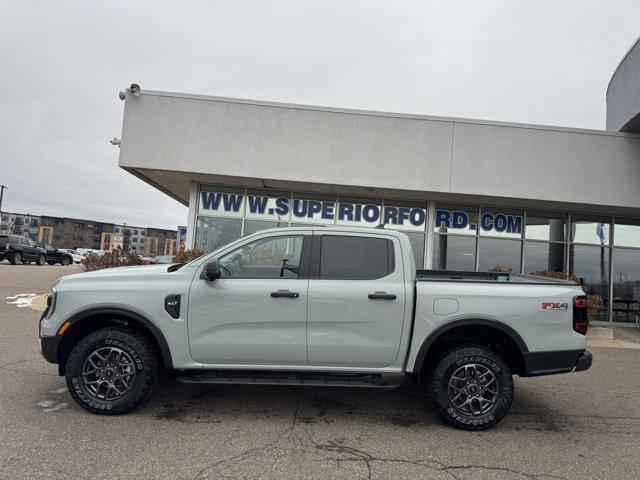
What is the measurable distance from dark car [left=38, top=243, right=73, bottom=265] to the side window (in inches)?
1276

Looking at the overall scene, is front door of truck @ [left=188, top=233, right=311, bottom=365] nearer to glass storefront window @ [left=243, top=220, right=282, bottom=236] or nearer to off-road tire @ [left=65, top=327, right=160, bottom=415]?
off-road tire @ [left=65, top=327, right=160, bottom=415]

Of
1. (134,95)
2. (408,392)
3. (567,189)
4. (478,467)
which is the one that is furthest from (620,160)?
(134,95)

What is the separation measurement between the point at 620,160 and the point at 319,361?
37.1 ft

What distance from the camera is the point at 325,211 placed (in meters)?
12.5

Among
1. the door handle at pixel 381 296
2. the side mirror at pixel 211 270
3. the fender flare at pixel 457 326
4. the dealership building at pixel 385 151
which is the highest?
the dealership building at pixel 385 151

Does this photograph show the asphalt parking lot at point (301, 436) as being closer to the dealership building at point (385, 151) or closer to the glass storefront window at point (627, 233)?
the dealership building at point (385, 151)

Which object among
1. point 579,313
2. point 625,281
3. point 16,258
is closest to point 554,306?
point 579,313

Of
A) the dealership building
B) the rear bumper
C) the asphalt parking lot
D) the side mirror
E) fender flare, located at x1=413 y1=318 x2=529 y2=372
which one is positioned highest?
the dealership building

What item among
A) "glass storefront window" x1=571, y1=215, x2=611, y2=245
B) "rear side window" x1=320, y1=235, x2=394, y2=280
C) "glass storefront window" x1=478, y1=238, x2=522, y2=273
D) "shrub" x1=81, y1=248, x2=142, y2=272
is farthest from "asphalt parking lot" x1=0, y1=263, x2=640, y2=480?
"glass storefront window" x1=571, y1=215, x2=611, y2=245

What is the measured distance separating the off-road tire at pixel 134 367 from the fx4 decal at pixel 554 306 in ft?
12.3

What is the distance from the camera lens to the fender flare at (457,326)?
393 cm

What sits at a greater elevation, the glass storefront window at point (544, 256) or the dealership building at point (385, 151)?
the dealership building at point (385, 151)

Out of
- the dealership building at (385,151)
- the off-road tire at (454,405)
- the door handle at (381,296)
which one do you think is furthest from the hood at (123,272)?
the dealership building at (385,151)

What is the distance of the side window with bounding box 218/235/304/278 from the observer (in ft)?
13.4
